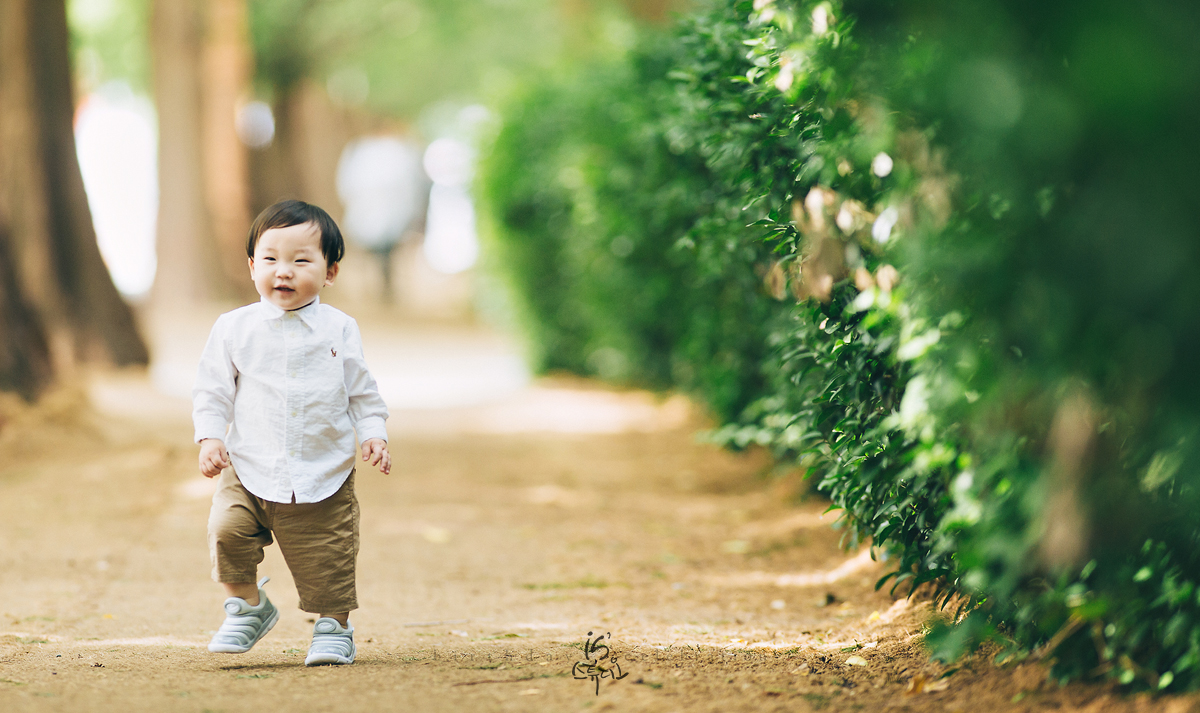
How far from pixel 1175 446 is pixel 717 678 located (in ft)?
4.60

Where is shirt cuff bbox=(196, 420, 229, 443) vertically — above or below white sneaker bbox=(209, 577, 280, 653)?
above

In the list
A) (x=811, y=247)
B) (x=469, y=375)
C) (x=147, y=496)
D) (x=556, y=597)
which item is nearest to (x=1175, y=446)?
(x=811, y=247)

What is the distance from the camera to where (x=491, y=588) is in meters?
5.05

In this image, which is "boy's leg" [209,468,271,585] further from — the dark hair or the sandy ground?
the dark hair

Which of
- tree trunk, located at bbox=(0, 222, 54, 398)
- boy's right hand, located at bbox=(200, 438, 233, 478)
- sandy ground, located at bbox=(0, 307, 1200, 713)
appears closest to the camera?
sandy ground, located at bbox=(0, 307, 1200, 713)

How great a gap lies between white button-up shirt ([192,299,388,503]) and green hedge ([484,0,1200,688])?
1443 millimetres

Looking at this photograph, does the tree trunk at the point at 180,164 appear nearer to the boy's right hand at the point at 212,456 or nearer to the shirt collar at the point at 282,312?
the shirt collar at the point at 282,312

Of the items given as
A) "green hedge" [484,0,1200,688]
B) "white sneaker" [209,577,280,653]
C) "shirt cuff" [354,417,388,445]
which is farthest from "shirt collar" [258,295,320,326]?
"green hedge" [484,0,1200,688]

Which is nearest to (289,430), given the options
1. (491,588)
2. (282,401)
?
(282,401)

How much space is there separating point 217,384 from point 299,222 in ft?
1.82

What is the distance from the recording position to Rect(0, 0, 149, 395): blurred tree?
925cm

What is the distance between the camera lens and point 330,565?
352 centimetres

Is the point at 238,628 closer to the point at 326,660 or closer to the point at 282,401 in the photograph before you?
the point at 326,660

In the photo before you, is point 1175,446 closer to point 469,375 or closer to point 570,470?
point 570,470
